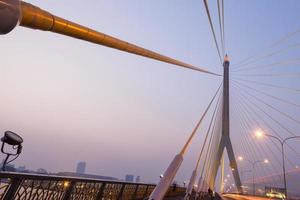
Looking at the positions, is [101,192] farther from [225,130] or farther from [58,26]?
[225,130]

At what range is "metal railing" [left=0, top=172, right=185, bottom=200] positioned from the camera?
465cm

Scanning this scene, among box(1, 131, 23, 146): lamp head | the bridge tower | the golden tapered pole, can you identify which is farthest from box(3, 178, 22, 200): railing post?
the bridge tower

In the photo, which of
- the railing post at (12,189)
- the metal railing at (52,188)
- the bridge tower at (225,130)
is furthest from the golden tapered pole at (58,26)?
the bridge tower at (225,130)

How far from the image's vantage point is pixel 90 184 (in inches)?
334

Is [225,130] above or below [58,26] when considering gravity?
above

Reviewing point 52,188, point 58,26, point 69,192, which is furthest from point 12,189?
point 58,26

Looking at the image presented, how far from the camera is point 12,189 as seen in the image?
4668 millimetres

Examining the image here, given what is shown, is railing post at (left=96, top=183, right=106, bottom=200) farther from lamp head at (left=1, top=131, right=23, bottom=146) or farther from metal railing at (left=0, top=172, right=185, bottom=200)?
lamp head at (left=1, top=131, right=23, bottom=146)

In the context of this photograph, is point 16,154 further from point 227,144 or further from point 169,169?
point 227,144

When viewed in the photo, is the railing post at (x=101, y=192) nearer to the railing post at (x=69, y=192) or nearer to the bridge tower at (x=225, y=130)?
the railing post at (x=69, y=192)

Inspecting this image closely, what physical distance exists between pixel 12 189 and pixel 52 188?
1495 millimetres

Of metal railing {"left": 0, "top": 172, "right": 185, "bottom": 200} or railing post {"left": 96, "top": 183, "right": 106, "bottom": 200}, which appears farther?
railing post {"left": 96, "top": 183, "right": 106, "bottom": 200}

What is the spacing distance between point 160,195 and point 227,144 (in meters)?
39.9

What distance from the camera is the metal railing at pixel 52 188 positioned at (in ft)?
15.3
